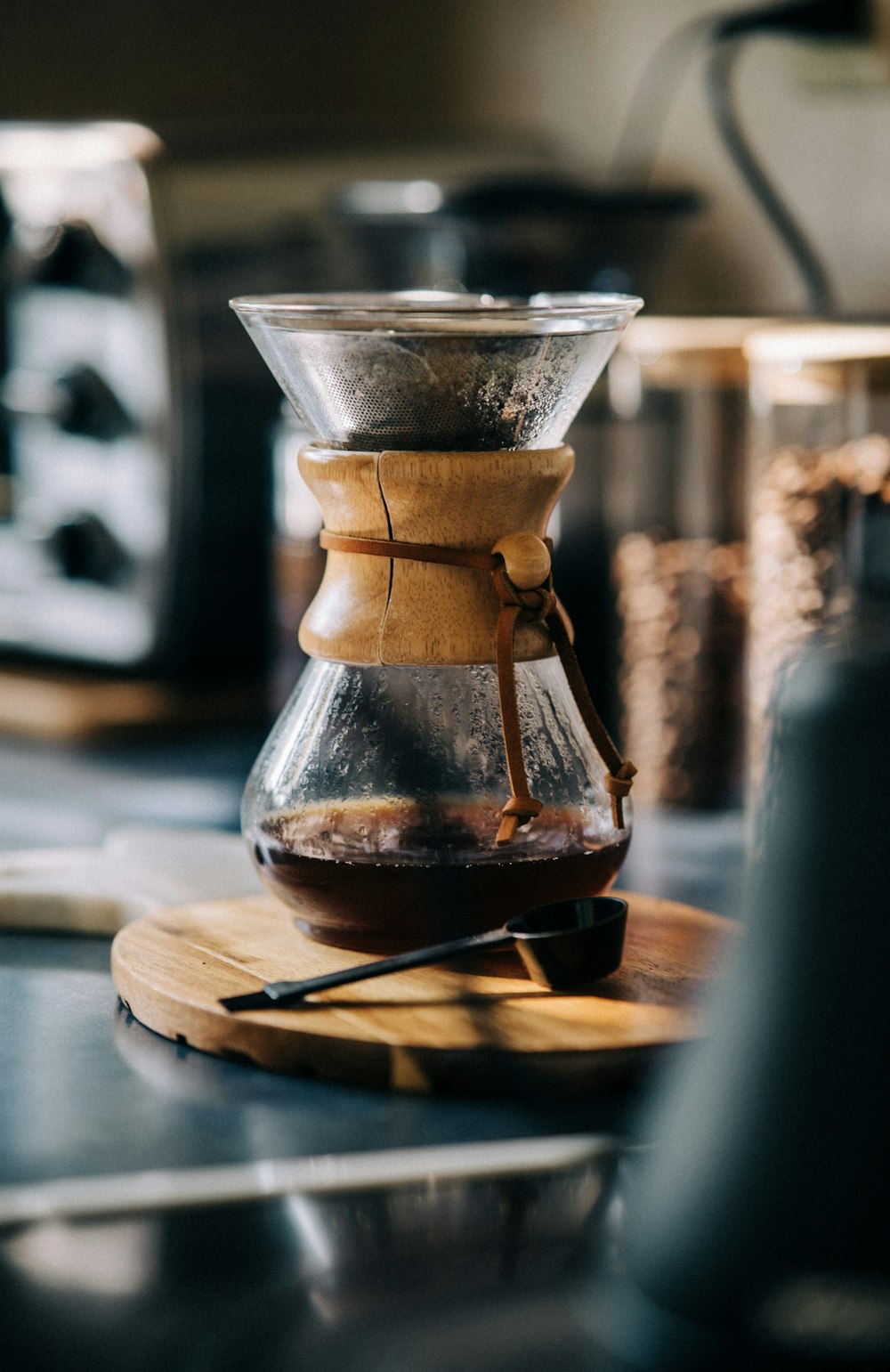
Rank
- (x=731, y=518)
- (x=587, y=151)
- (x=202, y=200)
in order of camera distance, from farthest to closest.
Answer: (x=587, y=151), (x=202, y=200), (x=731, y=518)

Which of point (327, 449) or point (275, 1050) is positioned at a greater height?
point (327, 449)

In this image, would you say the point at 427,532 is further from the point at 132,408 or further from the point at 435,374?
the point at 132,408

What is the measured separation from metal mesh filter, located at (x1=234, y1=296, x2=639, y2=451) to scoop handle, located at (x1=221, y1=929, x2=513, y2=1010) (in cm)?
16

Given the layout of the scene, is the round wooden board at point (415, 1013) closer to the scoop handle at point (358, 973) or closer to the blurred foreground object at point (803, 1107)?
the scoop handle at point (358, 973)

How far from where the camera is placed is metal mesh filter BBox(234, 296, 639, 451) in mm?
535

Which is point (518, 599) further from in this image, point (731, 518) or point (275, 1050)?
point (731, 518)

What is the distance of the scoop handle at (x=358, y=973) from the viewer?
53 centimetres

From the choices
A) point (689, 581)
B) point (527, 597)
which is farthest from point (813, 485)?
point (527, 597)

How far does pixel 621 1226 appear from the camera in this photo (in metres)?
A: 0.42

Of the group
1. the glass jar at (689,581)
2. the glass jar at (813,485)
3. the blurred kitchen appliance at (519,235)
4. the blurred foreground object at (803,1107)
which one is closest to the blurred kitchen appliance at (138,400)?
the blurred kitchen appliance at (519,235)

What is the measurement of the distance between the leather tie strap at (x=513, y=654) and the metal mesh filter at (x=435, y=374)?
33 mm

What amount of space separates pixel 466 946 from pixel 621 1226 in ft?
0.45

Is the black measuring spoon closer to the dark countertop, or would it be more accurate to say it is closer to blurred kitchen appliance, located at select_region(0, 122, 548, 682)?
the dark countertop

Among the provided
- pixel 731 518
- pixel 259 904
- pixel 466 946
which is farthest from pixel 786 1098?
pixel 731 518
